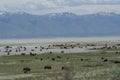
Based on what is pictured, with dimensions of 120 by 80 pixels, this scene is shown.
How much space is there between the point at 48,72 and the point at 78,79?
857 cm

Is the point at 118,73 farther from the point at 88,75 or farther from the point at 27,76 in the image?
the point at 27,76

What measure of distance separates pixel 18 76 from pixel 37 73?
313cm

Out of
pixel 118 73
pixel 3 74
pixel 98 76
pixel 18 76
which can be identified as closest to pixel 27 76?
pixel 18 76

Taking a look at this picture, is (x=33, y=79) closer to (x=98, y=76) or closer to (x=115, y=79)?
(x=98, y=76)

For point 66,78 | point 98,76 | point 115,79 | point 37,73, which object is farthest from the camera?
point 37,73

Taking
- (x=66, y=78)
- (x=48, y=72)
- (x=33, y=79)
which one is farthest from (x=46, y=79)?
(x=66, y=78)

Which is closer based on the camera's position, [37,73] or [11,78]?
[11,78]

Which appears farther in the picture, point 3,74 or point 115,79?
point 3,74

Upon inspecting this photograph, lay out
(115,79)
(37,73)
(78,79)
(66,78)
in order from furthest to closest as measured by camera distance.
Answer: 1. (37,73)
2. (78,79)
3. (115,79)
4. (66,78)

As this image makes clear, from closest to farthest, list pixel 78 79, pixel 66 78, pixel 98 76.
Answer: pixel 66 78
pixel 78 79
pixel 98 76

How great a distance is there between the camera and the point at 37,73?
44.2 meters

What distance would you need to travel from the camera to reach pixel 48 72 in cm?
4500

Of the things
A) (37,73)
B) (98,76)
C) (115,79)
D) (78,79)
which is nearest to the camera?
(115,79)

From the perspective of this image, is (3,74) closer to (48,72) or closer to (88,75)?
(48,72)
